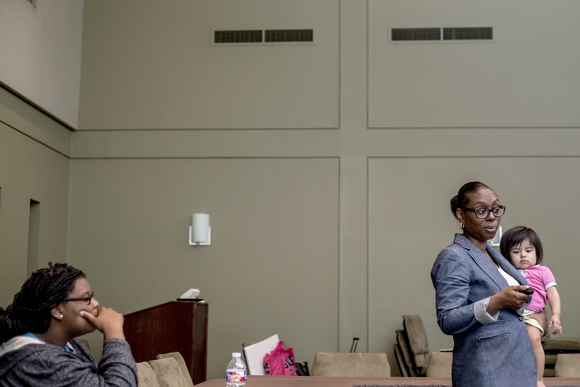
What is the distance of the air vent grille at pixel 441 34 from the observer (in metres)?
6.52

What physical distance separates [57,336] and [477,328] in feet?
4.38

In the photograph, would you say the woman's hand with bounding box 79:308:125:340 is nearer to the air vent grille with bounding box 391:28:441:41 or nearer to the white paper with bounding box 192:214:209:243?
the white paper with bounding box 192:214:209:243

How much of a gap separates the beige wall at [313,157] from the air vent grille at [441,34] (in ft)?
0.33

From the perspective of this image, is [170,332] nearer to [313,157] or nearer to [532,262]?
[532,262]

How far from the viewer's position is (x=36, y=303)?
1.58m

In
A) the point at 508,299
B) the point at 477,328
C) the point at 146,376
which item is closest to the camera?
the point at 508,299

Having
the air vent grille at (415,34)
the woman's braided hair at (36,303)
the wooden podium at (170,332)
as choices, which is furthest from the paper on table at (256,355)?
the air vent grille at (415,34)

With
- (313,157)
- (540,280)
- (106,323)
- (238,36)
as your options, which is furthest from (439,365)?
(238,36)

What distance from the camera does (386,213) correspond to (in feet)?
20.7

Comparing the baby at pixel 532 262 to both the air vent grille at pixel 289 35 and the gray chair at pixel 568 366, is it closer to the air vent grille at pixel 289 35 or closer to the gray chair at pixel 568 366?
the gray chair at pixel 568 366

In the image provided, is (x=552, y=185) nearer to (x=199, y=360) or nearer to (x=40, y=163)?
(x=199, y=360)

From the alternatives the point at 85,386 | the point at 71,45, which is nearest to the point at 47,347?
the point at 85,386

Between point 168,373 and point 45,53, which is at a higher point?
point 45,53

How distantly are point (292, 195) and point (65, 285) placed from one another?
15.8ft
